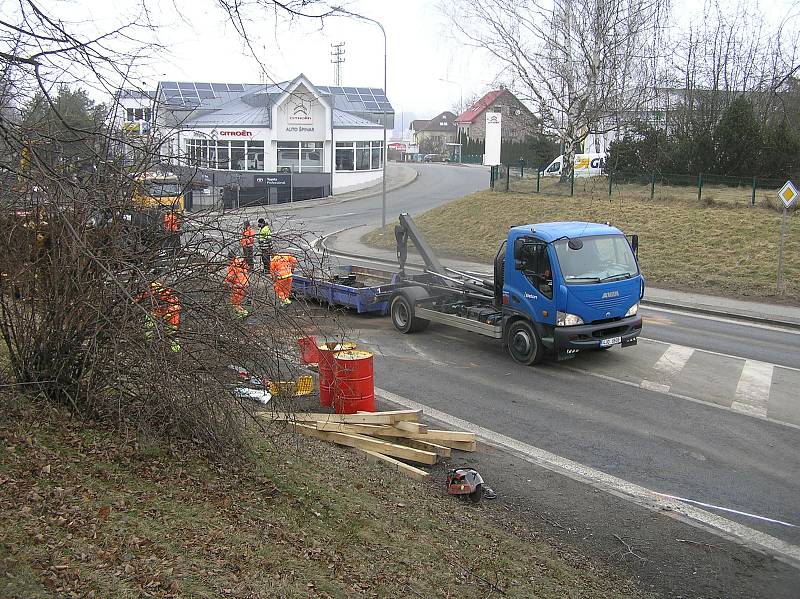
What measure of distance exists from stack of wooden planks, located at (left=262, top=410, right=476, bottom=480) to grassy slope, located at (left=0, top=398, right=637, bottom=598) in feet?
2.83

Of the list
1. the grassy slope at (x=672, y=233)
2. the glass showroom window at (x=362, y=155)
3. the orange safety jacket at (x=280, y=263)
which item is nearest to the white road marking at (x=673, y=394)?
the orange safety jacket at (x=280, y=263)

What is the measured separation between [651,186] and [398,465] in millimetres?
24802

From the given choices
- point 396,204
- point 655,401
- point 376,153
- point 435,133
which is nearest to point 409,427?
point 655,401

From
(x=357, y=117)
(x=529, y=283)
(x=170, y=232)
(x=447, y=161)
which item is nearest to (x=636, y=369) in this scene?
(x=529, y=283)

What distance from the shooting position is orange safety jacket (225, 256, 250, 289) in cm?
692

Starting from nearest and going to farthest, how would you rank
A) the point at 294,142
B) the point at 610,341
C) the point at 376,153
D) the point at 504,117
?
1. the point at 610,341
2. the point at 294,142
3. the point at 376,153
4. the point at 504,117

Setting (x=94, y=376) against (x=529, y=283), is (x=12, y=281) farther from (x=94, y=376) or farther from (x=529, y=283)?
(x=529, y=283)

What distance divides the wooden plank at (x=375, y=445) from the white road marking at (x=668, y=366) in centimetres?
472

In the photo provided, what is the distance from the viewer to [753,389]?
11.9 m

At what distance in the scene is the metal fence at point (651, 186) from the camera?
92.8 feet

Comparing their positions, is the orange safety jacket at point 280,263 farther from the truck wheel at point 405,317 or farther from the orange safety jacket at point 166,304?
the truck wheel at point 405,317

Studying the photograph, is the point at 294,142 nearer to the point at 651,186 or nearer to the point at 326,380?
the point at 651,186

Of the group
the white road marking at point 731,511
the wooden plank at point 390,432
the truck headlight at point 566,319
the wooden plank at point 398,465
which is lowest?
the white road marking at point 731,511

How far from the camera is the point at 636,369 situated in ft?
42.5
